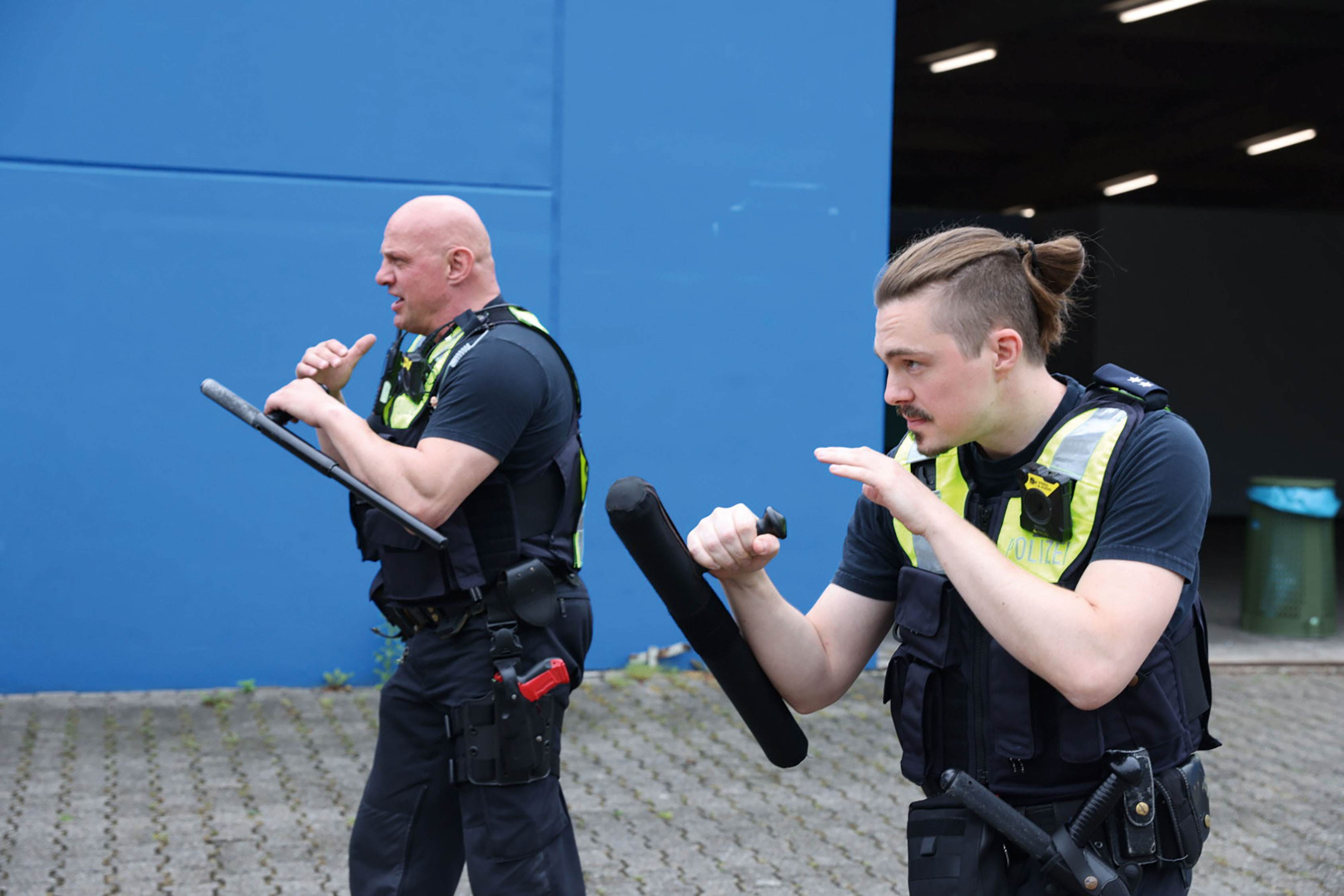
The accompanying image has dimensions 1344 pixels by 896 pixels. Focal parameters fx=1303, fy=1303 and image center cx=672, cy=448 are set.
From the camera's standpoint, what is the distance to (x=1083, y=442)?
6.06 feet

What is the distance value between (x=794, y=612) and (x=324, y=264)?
15.8 feet

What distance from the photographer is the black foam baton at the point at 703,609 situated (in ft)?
5.77

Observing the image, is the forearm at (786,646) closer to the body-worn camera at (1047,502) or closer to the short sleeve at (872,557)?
the short sleeve at (872,557)

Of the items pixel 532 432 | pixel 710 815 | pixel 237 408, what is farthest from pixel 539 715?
pixel 710 815

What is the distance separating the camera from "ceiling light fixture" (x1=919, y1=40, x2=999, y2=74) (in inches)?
506

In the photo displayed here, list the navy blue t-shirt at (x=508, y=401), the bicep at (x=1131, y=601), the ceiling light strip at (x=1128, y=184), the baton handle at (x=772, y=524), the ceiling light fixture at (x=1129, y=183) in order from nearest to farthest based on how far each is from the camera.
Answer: the bicep at (x=1131, y=601) → the baton handle at (x=772, y=524) → the navy blue t-shirt at (x=508, y=401) → the ceiling light fixture at (x=1129, y=183) → the ceiling light strip at (x=1128, y=184)

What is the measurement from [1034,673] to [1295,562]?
7671 mm

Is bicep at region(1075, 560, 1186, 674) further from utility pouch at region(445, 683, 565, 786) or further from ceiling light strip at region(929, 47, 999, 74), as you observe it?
ceiling light strip at region(929, 47, 999, 74)

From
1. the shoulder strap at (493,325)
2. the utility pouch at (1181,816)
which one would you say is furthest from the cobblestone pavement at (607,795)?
the utility pouch at (1181,816)

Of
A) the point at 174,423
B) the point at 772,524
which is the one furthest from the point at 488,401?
the point at 174,423

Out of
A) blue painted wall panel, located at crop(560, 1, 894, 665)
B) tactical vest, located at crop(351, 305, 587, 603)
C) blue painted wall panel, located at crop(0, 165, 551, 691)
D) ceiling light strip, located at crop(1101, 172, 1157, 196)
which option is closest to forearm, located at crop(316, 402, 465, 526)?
tactical vest, located at crop(351, 305, 587, 603)

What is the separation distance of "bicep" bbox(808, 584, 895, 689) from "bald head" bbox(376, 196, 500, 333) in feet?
4.54

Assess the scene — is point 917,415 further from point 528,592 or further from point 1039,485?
point 528,592

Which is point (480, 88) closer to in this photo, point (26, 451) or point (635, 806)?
point (26, 451)
